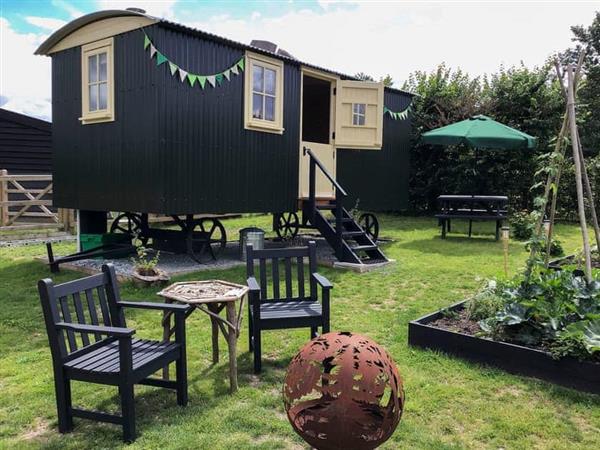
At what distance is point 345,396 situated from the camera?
6.27ft

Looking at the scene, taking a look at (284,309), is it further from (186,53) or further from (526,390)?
(186,53)

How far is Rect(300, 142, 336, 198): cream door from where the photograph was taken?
8.87 m

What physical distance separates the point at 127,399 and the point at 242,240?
5.67 m

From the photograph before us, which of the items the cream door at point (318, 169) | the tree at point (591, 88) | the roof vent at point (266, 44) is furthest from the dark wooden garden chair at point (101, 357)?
the tree at point (591, 88)

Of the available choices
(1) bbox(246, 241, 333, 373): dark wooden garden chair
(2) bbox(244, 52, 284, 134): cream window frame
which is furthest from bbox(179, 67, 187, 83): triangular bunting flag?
(1) bbox(246, 241, 333, 373): dark wooden garden chair

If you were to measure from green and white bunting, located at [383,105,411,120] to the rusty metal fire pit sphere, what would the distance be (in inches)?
346

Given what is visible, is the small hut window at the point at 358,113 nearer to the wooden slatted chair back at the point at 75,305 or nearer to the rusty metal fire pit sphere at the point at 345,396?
the wooden slatted chair back at the point at 75,305

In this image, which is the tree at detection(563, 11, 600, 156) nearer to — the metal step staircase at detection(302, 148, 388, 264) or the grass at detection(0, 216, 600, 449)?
the metal step staircase at detection(302, 148, 388, 264)

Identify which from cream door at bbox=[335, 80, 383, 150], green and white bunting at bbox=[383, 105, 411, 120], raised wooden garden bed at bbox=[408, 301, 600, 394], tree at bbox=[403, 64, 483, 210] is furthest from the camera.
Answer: tree at bbox=[403, 64, 483, 210]

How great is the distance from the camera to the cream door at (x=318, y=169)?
8867 millimetres

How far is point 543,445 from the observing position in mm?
2566

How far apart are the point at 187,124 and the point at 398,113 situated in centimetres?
521

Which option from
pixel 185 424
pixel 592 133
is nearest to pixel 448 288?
pixel 185 424

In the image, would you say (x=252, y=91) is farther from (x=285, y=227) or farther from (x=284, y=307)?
(x=284, y=307)
